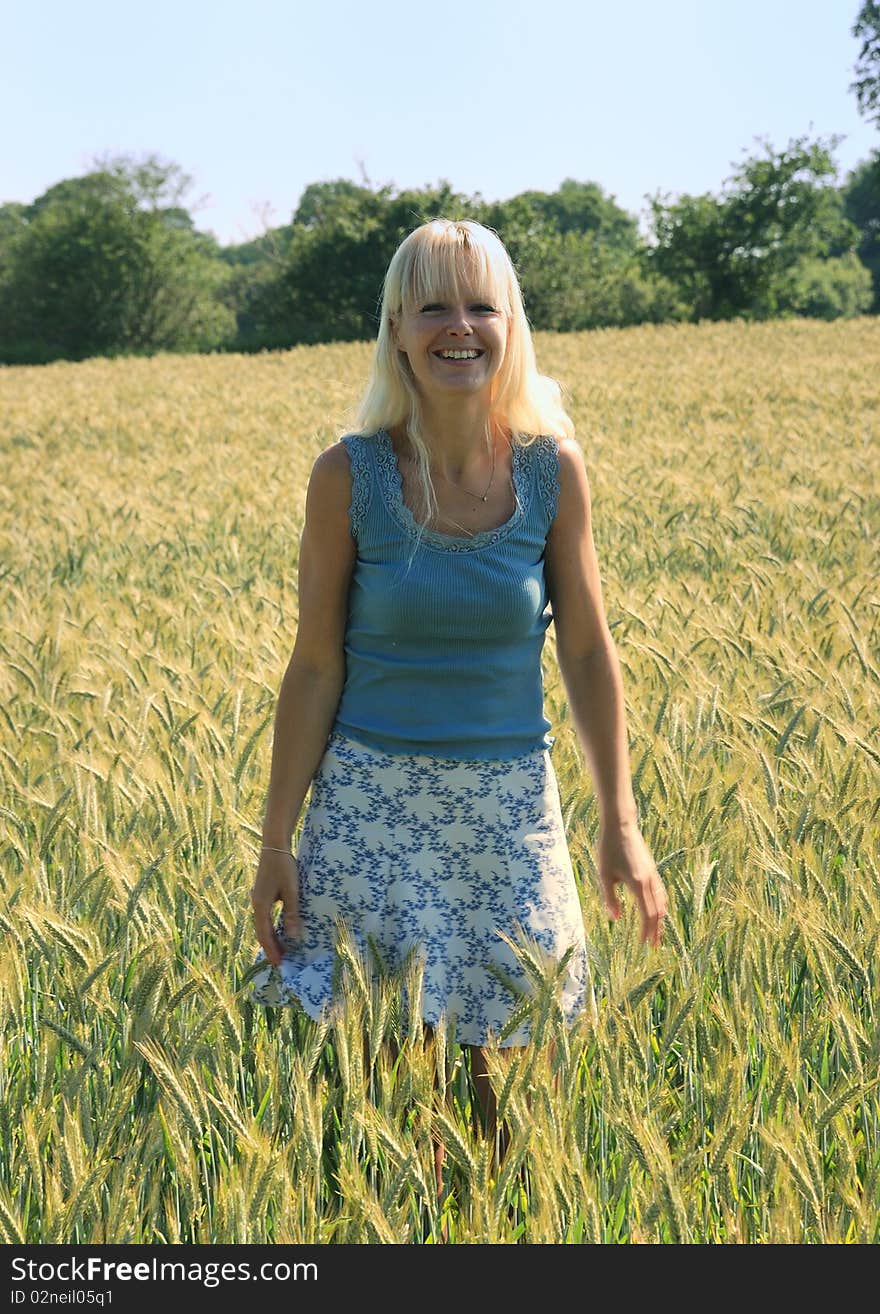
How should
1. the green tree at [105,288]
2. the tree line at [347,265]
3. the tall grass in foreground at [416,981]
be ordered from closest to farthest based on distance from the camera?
the tall grass in foreground at [416,981] → the tree line at [347,265] → the green tree at [105,288]

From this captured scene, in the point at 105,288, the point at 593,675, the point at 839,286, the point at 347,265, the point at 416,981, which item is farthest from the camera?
the point at 839,286

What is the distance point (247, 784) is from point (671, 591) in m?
1.89

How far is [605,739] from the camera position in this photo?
188 centimetres

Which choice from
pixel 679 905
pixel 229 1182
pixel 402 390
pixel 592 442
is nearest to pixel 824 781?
pixel 679 905

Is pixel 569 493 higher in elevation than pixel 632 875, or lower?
higher

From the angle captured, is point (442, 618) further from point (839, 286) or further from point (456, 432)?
point (839, 286)

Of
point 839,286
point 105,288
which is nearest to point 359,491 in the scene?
point 105,288

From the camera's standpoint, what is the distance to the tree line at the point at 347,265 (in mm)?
37562

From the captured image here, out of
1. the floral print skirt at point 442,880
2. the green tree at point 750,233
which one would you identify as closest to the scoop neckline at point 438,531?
the floral print skirt at point 442,880

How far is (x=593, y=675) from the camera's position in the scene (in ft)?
6.17

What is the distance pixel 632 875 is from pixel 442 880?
0.26 metres

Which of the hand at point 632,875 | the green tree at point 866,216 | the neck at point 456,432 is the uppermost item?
the green tree at point 866,216

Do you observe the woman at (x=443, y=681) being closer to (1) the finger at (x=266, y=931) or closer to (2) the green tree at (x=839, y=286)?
(1) the finger at (x=266, y=931)
